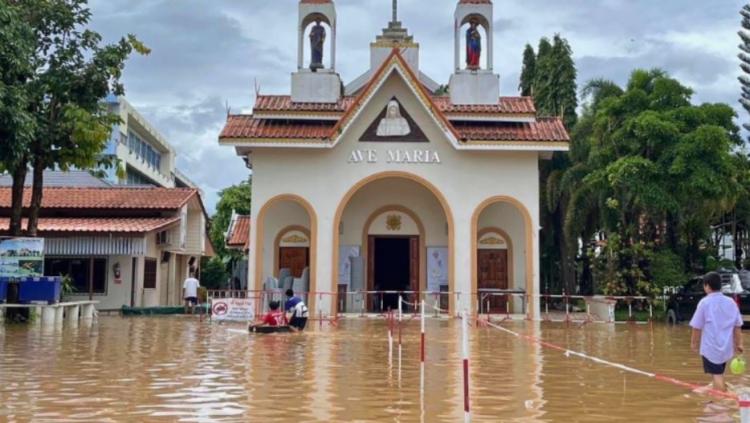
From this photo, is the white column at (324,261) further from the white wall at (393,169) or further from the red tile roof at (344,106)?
the red tile roof at (344,106)

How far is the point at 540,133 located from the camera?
80.0ft

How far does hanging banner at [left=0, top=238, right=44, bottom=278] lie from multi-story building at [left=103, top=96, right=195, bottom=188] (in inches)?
977

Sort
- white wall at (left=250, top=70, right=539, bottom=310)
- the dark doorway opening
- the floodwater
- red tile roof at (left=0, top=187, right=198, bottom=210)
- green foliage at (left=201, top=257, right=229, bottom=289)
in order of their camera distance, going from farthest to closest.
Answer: green foliage at (left=201, top=257, right=229, bottom=289)
red tile roof at (left=0, top=187, right=198, bottom=210)
the dark doorway opening
white wall at (left=250, top=70, right=539, bottom=310)
the floodwater

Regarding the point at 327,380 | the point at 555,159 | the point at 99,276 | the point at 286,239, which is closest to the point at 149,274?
the point at 99,276

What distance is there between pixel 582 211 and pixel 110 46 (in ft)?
56.6

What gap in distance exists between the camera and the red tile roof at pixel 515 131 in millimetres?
24016

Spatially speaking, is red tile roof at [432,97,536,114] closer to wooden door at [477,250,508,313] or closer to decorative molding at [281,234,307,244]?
wooden door at [477,250,508,313]

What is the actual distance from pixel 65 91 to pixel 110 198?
9151 millimetres

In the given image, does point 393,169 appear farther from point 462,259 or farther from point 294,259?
point 294,259

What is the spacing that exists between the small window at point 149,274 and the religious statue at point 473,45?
546 inches

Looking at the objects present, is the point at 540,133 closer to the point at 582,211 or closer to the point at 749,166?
the point at 582,211

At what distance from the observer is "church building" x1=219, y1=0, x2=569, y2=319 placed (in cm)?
2397

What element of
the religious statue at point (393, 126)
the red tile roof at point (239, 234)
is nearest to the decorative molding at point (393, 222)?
the religious statue at point (393, 126)

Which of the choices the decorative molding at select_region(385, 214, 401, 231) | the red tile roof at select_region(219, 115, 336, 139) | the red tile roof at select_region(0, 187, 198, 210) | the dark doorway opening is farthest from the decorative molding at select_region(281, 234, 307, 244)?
the red tile roof at select_region(0, 187, 198, 210)
